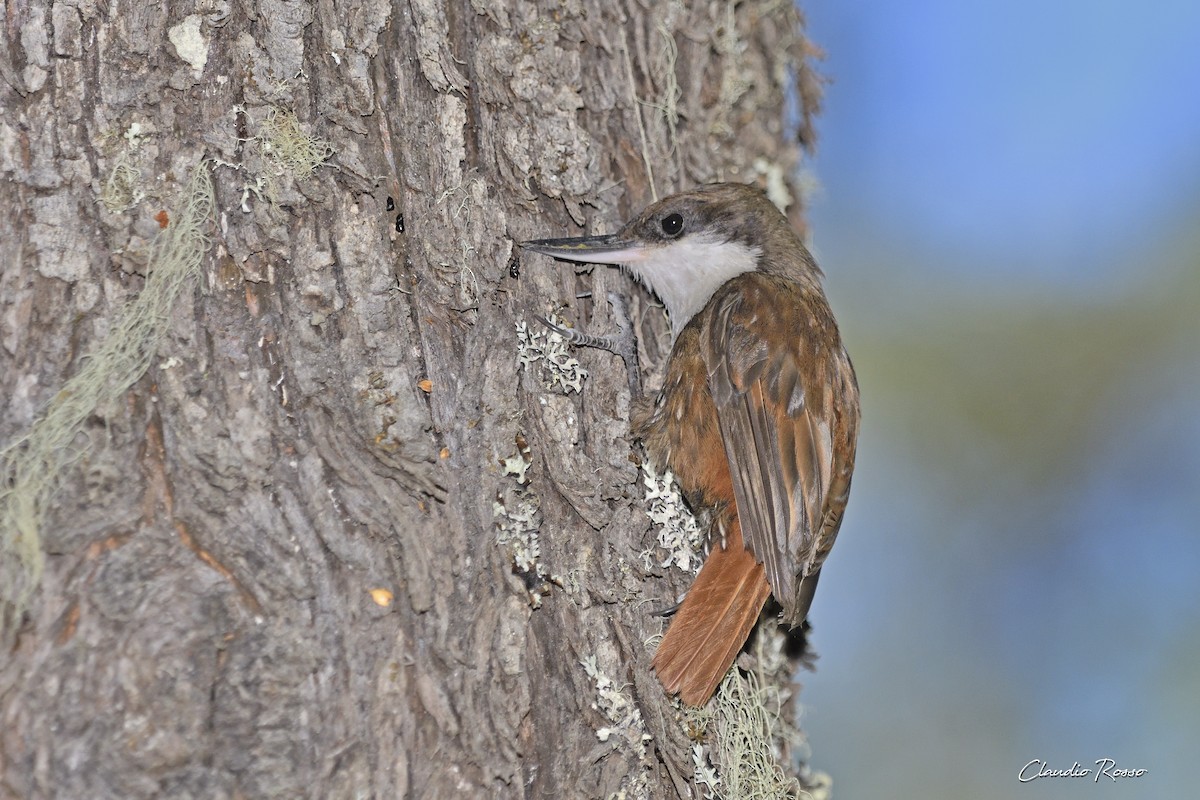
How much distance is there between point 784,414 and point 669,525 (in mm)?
712

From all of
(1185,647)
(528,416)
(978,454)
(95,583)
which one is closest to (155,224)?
(95,583)

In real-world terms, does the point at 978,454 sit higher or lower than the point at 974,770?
higher

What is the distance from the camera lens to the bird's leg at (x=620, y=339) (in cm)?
289

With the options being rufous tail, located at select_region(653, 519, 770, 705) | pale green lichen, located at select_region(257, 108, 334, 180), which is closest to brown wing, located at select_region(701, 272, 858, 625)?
rufous tail, located at select_region(653, 519, 770, 705)

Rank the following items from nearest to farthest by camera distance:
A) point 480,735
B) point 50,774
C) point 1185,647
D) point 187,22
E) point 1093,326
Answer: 1. point 50,774
2. point 480,735
3. point 187,22
4. point 1185,647
5. point 1093,326

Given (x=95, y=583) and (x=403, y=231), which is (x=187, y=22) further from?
(x=95, y=583)

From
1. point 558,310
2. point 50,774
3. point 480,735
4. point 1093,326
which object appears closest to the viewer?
point 50,774

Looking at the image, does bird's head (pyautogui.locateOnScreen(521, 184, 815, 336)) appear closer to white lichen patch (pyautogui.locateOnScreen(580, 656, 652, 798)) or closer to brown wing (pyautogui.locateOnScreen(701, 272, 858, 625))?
brown wing (pyautogui.locateOnScreen(701, 272, 858, 625))

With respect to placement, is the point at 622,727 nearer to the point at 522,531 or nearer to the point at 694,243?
the point at 522,531

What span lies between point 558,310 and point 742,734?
1.32 meters

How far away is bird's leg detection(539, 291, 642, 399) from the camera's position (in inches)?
114

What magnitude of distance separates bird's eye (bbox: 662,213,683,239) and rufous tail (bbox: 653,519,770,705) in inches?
41.8

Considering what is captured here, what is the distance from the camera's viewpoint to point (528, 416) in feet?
8.92
